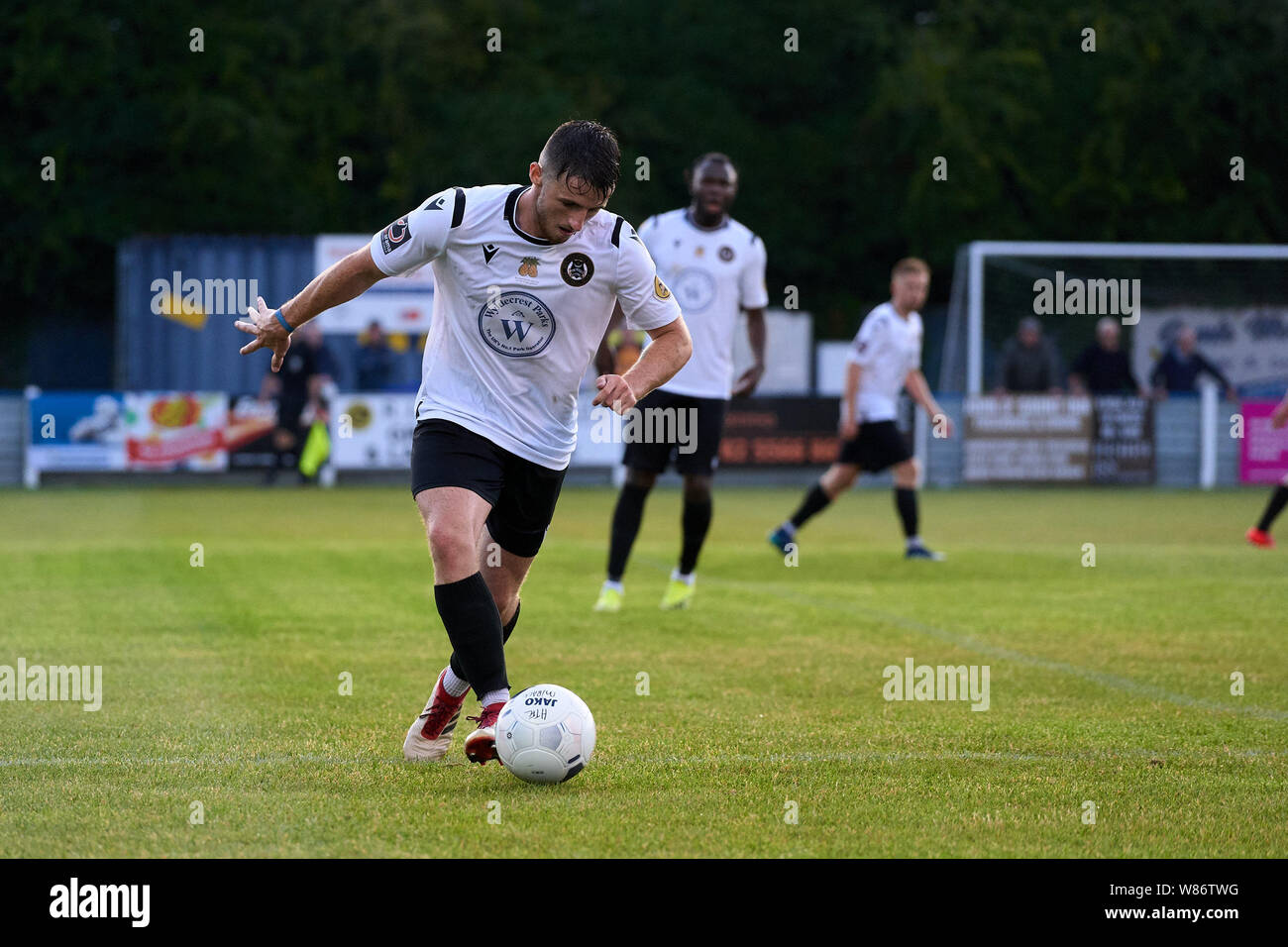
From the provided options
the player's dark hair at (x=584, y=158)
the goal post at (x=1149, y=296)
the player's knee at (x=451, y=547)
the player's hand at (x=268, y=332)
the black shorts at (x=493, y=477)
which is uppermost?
the goal post at (x=1149, y=296)

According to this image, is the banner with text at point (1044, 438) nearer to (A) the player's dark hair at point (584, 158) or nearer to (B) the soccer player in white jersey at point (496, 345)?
(B) the soccer player in white jersey at point (496, 345)

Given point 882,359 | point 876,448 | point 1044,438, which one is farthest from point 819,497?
point 1044,438

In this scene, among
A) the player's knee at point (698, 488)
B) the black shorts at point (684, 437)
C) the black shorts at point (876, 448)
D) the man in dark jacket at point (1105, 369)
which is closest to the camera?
the black shorts at point (684, 437)

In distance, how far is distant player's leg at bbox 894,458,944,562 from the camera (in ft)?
45.1

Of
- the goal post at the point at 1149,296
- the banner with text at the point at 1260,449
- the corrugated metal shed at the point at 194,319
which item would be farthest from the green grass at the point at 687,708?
the goal post at the point at 1149,296

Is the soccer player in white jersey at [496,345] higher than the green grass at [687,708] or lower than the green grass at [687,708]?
higher

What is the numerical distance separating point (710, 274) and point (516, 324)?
14.9 ft

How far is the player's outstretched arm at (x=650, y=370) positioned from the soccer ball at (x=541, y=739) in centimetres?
90

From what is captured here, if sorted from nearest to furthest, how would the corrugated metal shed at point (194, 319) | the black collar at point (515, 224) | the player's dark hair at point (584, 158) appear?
the player's dark hair at point (584, 158), the black collar at point (515, 224), the corrugated metal shed at point (194, 319)

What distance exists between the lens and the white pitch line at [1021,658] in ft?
22.4

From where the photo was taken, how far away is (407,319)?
27.9m

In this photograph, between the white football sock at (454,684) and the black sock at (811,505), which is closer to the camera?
the white football sock at (454,684)
